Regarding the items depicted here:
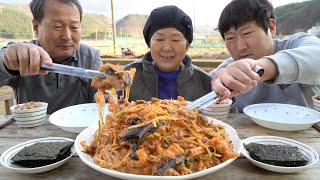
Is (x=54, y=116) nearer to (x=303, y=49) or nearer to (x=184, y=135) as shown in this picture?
(x=184, y=135)

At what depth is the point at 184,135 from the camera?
1528 mm

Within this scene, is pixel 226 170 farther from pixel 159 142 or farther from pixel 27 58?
pixel 27 58

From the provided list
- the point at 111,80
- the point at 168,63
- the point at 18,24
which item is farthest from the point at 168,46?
the point at 18,24

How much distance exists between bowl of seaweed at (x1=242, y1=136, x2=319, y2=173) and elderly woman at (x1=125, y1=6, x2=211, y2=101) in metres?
1.94

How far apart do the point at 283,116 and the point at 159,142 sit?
63.2 inches

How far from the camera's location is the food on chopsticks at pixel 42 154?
1449 millimetres

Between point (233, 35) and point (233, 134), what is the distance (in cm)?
172

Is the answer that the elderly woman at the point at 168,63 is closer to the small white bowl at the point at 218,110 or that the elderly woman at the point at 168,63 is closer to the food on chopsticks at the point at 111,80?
the small white bowl at the point at 218,110

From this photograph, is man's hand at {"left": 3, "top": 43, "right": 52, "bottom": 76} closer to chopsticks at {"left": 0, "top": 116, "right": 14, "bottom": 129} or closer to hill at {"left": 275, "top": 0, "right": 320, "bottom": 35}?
chopsticks at {"left": 0, "top": 116, "right": 14, "bottom": 129}

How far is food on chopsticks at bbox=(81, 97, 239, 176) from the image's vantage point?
51.7 inches

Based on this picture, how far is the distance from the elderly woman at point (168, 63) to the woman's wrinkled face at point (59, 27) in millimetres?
1038

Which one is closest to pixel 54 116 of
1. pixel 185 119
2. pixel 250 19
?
pixel 185 119

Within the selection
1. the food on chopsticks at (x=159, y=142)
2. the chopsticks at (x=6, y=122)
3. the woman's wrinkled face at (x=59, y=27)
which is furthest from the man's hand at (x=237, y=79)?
the woman's wrinkled face at (x=59, y=27)

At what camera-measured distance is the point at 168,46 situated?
10.7ft
